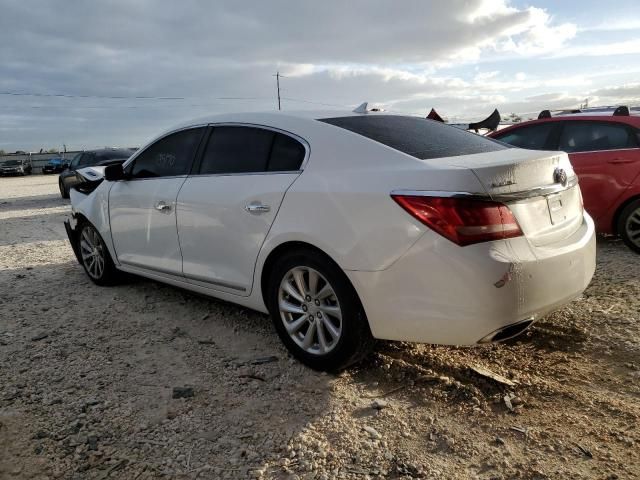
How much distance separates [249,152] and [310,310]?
4.01 ft

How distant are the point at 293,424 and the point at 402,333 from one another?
0.75 metres

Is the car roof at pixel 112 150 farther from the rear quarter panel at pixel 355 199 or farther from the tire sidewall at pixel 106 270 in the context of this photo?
the rear quarter panel at pixel 355 199

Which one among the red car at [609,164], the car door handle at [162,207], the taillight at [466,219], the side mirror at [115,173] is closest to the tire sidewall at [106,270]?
the side mirror at [115,173]

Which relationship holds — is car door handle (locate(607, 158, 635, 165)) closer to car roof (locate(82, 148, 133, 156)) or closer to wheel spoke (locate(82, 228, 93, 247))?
wheel spoke (locate(82, 228, 93, 247))

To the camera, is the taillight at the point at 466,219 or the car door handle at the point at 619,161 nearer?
the taillight at the point at 466,219

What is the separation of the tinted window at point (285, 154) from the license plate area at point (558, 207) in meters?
1.48

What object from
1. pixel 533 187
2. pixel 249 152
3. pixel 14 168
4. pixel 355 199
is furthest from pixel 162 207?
pixel 14 168

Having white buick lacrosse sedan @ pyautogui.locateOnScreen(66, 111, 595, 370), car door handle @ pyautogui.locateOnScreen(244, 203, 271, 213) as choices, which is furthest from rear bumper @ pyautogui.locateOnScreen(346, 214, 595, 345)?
car door handle @ pyautogui.locateOnScreen(244, 203, 271, 213)

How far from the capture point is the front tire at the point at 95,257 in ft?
17.1

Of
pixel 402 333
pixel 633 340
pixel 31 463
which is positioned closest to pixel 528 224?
pixel 402 333

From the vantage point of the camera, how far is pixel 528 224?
271cm

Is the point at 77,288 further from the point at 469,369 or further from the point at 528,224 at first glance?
the point at 528,224

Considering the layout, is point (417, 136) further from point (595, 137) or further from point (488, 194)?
point (595, 137)

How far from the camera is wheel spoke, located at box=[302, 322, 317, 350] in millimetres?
3227
